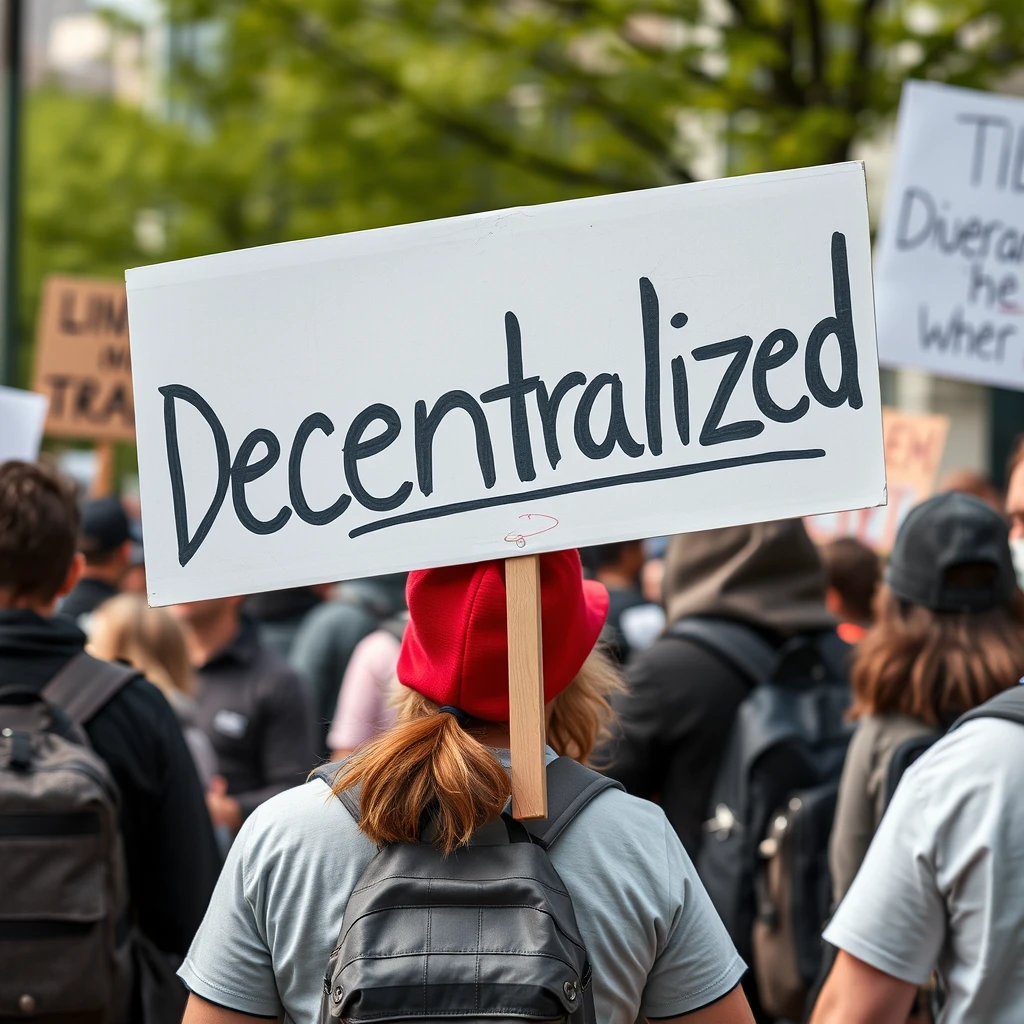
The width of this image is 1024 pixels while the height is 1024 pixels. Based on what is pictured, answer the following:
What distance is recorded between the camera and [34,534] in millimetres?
3066

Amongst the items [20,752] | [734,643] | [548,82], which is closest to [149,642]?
[734,643]

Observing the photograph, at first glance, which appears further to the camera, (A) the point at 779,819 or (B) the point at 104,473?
(B) the point at 104,473

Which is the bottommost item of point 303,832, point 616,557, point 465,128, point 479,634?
point 303,832

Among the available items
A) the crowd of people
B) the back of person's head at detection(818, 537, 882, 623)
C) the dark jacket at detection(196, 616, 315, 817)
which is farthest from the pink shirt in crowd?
the back of person's head at detection(818, 537, 882, 623)

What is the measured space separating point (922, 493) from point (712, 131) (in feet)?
20.0

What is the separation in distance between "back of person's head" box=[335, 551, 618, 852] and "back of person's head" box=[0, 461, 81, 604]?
1325 mm

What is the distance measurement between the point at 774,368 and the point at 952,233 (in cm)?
294

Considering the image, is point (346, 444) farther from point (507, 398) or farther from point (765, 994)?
point (765, 994)

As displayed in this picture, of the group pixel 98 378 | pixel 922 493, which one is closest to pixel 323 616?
pixel 98 378

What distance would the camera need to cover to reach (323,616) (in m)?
5.86

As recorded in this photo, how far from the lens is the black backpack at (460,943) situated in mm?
1637

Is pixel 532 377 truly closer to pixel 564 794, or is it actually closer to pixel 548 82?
pixel 564 794

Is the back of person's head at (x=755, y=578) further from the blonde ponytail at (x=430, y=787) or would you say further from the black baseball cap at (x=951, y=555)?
the blonde ponytail at (x=430, y=787)

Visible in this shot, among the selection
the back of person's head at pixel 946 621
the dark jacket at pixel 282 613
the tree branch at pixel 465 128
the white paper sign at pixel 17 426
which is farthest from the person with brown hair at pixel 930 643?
the tree branch at pixel 465 128
